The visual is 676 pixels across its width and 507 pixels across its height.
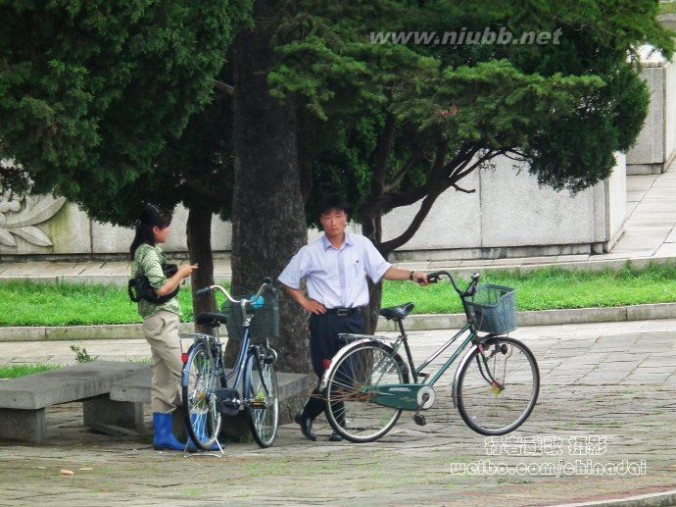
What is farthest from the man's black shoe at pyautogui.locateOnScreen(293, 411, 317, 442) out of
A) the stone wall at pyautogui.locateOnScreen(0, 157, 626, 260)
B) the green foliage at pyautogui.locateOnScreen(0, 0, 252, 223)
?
the stone wall at pyautogui.locateOnScreen(0, 157, 626, 260)

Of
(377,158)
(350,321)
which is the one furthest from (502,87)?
(377,158)

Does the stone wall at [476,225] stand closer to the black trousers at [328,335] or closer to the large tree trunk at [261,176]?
the large tree trunk at [261,176]

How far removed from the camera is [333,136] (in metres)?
11.8

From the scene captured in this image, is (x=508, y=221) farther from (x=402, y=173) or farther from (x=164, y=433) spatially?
(x=164, y=433)

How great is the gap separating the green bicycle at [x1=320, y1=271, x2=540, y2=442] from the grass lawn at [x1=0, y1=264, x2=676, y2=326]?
7.90 metres

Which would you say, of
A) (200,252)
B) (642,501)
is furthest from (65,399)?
(642,501)

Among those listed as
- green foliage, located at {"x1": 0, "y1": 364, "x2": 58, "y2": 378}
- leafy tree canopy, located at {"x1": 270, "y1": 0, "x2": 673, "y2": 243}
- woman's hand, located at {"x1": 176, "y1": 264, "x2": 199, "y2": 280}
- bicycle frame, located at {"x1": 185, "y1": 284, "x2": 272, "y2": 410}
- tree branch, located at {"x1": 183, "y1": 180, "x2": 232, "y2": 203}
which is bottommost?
green foliage, located at {"x1": 0, "y1": 364, "x2": 58, "y2": 378}

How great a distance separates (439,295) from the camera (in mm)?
19828

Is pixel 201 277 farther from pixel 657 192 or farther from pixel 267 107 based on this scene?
pixel 657 192

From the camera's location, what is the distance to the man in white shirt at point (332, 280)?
9969 mm

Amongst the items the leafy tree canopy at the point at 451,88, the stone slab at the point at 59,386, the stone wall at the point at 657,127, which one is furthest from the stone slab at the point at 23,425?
the stone wall at the point at 657,127

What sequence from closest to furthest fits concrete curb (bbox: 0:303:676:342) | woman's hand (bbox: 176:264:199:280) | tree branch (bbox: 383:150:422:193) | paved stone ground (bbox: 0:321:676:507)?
paved stone ground (bbox: 0:321:676:507) < woman's hand (bbox: 176:264:199:280) < tree branch (bbox: 383:150:422:193) < concrete curb (bbox: 0:303:676:342)

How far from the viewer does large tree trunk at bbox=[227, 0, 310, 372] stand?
36.9 feet

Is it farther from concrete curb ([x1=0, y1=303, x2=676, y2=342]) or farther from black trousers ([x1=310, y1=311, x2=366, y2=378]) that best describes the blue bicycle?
concrete curb ([x1=0, y1=303, x2=676, y2=342])
